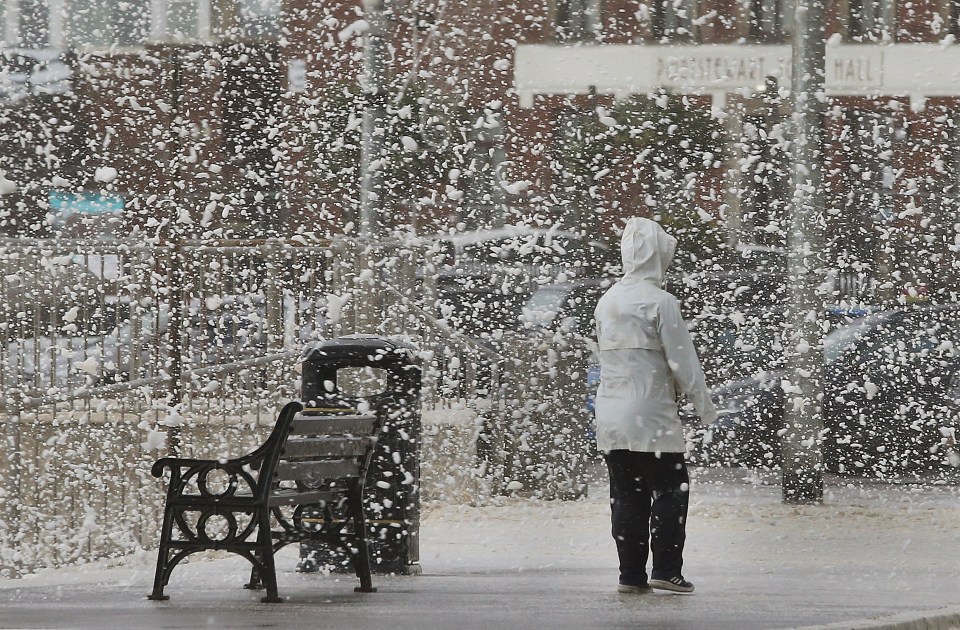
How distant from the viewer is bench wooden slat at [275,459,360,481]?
5206mm

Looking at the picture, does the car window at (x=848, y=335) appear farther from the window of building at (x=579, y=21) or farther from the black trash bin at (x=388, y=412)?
the window of building at (x=579, y=21)

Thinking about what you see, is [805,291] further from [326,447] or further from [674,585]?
[326,447]

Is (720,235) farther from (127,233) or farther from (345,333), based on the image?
(345,333)

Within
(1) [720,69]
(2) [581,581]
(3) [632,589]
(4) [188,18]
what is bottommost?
(2) [581,581]

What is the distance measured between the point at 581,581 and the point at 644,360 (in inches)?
49.3

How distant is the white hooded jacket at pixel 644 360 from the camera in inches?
212

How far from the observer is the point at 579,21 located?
854 inches

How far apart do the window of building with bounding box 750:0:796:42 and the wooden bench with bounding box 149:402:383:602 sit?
15359 millimetres

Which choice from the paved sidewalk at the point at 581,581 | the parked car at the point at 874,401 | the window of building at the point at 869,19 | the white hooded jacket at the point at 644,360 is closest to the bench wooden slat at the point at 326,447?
the paved sidewalk at the point at 581,581

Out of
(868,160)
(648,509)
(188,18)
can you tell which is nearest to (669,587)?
(648,509)

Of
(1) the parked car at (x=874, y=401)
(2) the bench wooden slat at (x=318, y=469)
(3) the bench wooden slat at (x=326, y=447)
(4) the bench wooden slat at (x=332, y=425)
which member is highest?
(4) the bench wooden slat at (x=332, y=425)

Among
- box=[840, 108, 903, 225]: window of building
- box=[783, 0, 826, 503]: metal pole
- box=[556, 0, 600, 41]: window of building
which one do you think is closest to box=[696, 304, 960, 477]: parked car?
box=[783, 0, 826, 503]: metal pole

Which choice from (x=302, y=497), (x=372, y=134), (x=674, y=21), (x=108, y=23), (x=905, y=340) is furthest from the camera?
(x=674, y=21)

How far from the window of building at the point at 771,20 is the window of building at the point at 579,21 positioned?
2.20m
